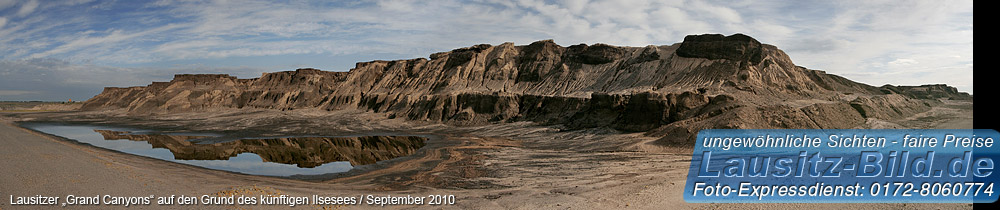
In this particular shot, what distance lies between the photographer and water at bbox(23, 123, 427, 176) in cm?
2418

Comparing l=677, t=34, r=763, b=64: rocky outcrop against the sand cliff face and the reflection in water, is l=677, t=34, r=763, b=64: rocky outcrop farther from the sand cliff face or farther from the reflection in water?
the reflection in water

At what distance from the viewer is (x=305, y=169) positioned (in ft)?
76.1

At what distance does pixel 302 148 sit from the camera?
33.5 m

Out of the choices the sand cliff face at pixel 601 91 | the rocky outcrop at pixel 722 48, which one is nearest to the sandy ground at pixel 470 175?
the sand cliff face at pixel 601 91

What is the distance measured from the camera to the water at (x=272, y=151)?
24184mm

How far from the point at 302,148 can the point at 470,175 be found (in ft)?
58.4

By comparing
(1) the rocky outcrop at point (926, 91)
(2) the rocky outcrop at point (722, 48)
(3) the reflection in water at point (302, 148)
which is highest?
(2) the rocky outcrop at point (722, 48)

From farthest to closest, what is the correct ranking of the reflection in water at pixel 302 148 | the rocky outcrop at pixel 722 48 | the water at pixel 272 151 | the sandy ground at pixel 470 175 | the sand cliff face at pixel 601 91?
1. the rocky outcrop at pixel 722 48
2. the sand cliff face at pixel 601 91
3. the reflection in water at pixel 302 148
4. the water at pixel 272 151
5. the sandy ground at pixel 470 175

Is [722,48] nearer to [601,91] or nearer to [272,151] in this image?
[601,91]

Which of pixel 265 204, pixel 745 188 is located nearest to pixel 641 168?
pixel 745 188

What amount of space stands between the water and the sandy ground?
2.15m

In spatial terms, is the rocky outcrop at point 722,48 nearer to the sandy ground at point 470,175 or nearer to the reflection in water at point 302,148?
the sandy ground at point 470,175

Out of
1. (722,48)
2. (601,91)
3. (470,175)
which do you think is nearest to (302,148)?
(470,175)

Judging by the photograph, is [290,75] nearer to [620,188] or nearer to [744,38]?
[744,38]
